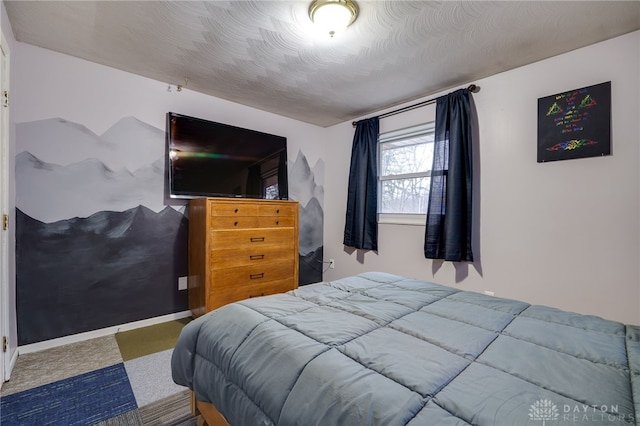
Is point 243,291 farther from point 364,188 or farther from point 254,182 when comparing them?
point 364,188

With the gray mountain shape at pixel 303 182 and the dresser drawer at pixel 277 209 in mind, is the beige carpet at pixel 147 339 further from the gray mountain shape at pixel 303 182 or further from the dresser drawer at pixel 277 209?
the gray mountain shape at pixel 303 182

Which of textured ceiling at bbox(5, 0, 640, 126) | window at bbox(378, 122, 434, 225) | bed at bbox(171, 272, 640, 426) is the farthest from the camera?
window at bbox(378, 122, 434, 225)

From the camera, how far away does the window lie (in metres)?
3.13

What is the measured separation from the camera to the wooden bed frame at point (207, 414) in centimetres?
114

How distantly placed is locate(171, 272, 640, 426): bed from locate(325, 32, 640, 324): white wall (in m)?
1.19

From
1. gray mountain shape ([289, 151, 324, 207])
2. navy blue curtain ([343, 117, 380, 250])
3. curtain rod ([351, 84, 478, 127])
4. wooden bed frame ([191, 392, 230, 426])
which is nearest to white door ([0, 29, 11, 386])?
wooden bed frame ([191, 392, 230, 426])

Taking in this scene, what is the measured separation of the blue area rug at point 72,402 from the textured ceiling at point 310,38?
230 centimetres

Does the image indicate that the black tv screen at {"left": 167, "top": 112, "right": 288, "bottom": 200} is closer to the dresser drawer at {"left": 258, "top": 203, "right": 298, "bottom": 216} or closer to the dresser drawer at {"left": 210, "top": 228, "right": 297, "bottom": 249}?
the dresser drawer at {"left": 258, "top": 203, "right": 298, "bottom": 216}

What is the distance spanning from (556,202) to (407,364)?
2.21 metres

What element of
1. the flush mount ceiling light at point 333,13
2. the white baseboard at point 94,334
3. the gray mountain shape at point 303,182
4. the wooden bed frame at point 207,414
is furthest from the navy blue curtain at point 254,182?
the wooden bed frame at point 207,414

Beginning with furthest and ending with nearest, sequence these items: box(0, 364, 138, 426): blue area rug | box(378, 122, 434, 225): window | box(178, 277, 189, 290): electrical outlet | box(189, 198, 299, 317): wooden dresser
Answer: box(378, 122, 434, 225): window → box(178, 277, 189, 290): electrical outlet → box(189, 198, 299, 317): wooden dresser → box(0, 364, 138, 426): blue area rug

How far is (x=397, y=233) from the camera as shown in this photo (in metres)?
3.27

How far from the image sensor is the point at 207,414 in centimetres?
124

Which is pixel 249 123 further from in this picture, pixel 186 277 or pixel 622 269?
pixel 622 269
